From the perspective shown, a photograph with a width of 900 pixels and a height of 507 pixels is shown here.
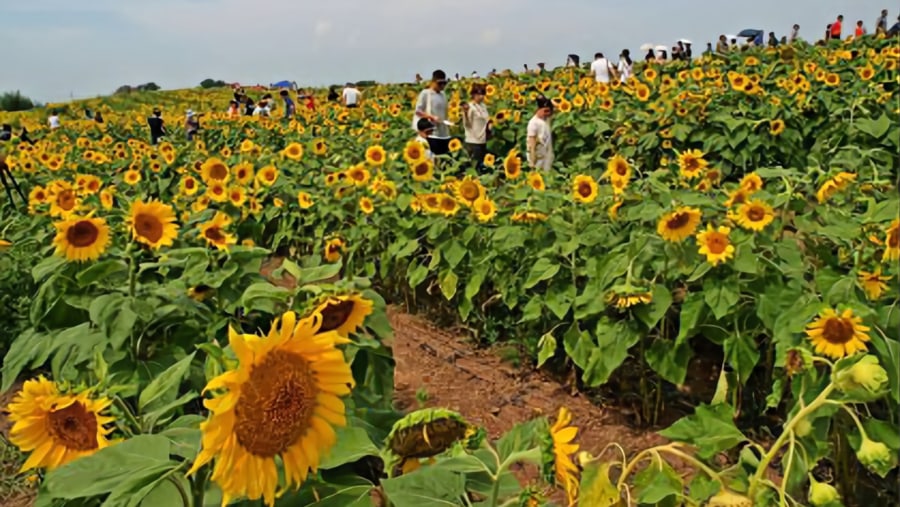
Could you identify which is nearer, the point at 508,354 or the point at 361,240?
the point at 508,354

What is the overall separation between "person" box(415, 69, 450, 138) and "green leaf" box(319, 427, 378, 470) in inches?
267

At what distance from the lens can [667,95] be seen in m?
8.22

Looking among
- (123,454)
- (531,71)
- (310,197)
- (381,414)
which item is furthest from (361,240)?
(531,71)

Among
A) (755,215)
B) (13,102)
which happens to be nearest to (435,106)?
(755,215)

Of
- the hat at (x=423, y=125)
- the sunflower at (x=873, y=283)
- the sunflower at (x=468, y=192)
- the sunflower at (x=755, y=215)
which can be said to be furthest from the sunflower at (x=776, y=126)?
the sunflower at (x=873, y=283)

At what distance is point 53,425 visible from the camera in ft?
4.24

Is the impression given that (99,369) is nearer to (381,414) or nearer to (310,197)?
(381,414)

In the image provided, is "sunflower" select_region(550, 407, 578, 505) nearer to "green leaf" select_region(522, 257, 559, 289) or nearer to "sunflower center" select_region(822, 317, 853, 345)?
"sunflower center" select_region(822, 317, 853, 345)

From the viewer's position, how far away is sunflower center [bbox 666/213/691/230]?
2.98m

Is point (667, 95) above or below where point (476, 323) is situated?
above

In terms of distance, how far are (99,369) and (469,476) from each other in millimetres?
644

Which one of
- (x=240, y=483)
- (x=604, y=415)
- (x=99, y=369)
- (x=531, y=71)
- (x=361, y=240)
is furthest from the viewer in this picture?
(x=531, y=71)

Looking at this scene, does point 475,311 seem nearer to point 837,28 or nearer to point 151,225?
point 151,225

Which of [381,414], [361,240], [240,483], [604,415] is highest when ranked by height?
[240,483]
